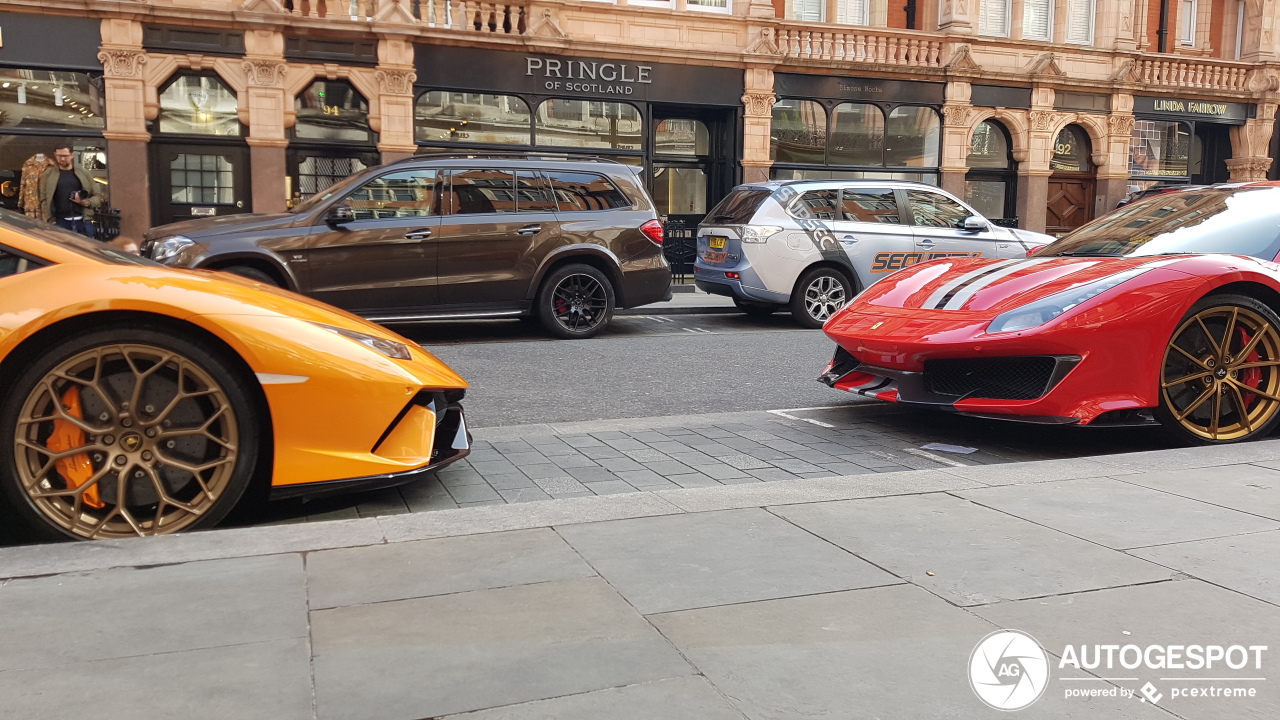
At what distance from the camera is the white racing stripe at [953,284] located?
5863 millimetres

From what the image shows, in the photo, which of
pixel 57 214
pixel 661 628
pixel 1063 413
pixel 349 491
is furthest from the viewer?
pixel 57 214

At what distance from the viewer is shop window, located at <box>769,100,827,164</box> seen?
2044 centimetres

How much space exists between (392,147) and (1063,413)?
47.4ft

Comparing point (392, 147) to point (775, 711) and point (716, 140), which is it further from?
point (775, 711)

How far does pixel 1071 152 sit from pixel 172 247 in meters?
19.8

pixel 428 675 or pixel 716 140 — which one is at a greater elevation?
pixel 716 140

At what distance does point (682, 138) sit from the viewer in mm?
20328

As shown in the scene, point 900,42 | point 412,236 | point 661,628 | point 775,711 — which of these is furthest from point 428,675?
point 900,42

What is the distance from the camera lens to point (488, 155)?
11.0m

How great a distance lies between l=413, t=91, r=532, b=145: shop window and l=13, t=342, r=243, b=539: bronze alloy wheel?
582 inches

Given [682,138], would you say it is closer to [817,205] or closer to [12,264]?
[817,205]

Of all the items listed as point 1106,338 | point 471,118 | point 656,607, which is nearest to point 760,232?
point 1106,338

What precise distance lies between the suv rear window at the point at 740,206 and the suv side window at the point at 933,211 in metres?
1.85

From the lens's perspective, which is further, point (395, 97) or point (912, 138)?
point (912, 138)
